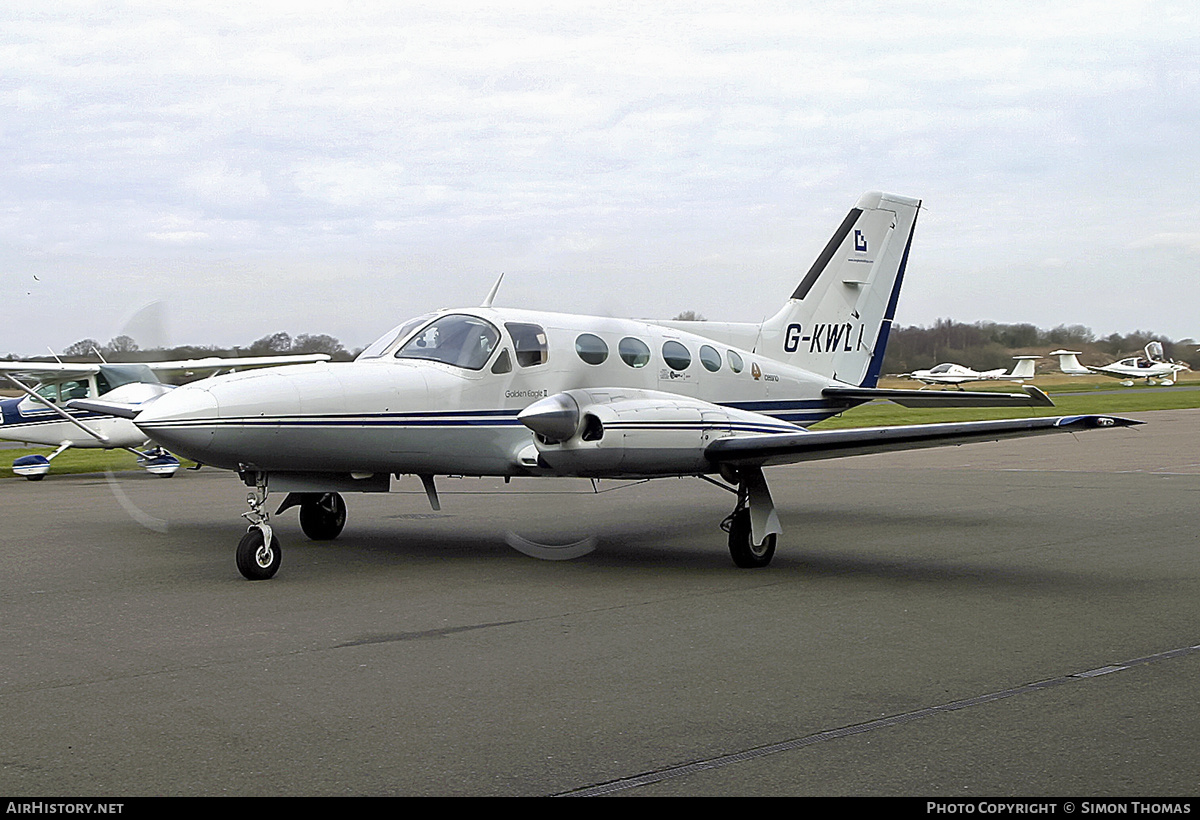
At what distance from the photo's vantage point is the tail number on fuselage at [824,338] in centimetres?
1505

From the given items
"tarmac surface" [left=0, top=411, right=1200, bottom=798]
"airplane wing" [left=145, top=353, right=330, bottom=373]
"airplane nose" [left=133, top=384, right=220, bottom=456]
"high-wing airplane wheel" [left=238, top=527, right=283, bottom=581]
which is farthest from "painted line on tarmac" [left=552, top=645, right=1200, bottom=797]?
"airplane wing" [left=145, top=353, right=330, bottom=373]

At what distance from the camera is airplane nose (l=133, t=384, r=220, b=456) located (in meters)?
9.27

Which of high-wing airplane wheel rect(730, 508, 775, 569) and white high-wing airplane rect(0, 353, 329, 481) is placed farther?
white high-wing airplane rect(0, 353, 329, 481)

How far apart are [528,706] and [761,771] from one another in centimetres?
147

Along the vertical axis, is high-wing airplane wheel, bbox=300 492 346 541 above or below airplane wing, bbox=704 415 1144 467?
below

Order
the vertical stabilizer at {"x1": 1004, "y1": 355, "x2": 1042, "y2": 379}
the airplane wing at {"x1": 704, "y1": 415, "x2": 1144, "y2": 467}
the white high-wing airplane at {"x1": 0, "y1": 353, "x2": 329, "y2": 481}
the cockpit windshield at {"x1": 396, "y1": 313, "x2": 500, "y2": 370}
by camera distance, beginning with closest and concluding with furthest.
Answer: the airplane wing at {"x1": 704, "y1": 415, "x2": 1144, "y2": 467}, the cockpit windshield at {"x1": 396, "y1": 313, "x2": 500, "y2": 370}, the white high-wing airplane at {"x1": 0, "y1": 353, "x2": 329, "y2": 481}, the vertical stabilizer at {"x1": 1004, "y1": 355, "x2": 1042, "y2": 379}

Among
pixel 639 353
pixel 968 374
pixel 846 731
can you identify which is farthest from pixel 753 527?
pixel 968 374

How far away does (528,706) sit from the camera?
18.6 ft

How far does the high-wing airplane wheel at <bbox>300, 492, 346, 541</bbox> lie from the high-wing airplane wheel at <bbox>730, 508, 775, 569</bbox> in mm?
4587

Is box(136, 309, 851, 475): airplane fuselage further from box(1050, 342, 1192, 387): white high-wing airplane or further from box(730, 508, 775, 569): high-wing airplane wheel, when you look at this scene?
box(1050, 342, 1192, 387): white high-wing airplane

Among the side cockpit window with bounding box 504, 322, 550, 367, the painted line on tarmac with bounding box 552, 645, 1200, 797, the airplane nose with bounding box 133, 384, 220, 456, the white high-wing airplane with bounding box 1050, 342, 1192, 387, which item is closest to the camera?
the painted line on tarmac with bounding box 552, 645, 1200, 797

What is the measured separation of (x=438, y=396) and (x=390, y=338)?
3.74 feet

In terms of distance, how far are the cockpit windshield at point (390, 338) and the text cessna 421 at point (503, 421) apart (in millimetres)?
23

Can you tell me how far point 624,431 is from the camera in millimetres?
10023
